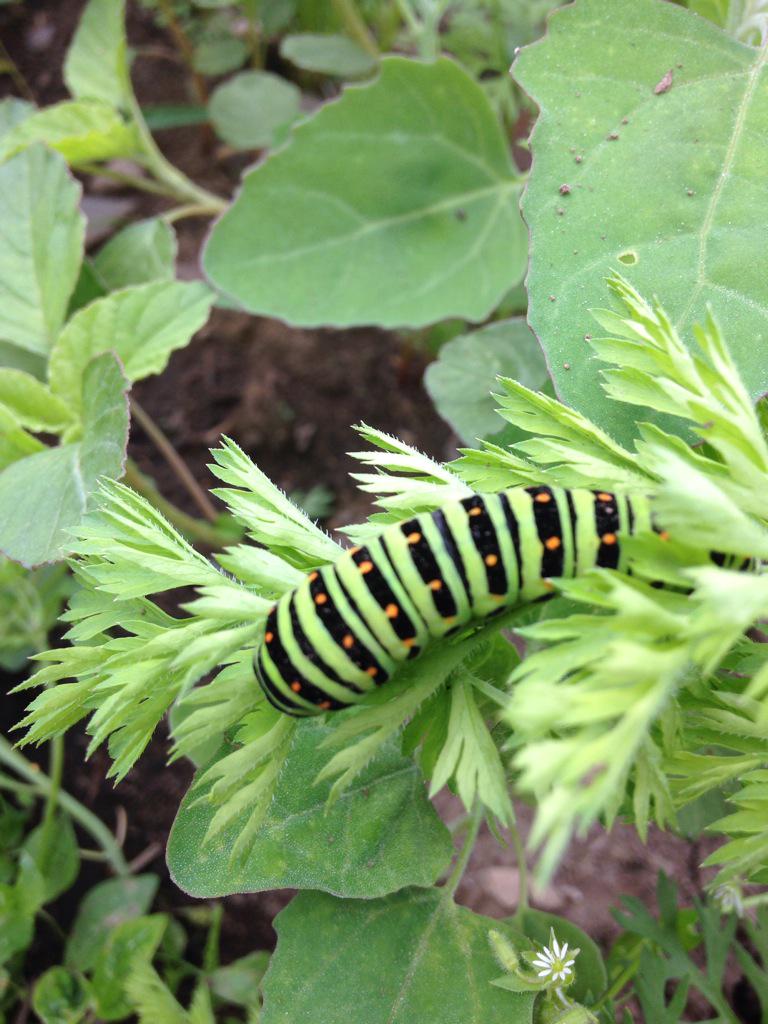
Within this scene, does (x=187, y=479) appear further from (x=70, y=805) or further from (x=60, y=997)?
(x=60, y=997)

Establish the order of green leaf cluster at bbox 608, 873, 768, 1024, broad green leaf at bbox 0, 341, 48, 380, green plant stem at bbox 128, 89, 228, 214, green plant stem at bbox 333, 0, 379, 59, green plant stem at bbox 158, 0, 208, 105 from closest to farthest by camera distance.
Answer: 1. green leaf cluster at bbox 608, 873, 768, 1024
2. broad green leaf at bbox 0, 341, 48, 380
3. green plant stem at bbox 128, 89, 228, 214
4. green plant stem at bbox 333, 0, 379, 59
5. green plant stem at bbox 158, 0, 208, 105

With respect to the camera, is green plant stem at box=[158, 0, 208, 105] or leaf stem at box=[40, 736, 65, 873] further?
green plant stem at box=[158, 0, 208, 105]

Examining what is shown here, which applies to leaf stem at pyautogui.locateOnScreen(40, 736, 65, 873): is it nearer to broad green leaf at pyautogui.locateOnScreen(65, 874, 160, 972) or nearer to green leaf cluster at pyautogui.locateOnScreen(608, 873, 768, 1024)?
broad green leaf at pyautogui.locateOnScreen(65, 874, 160, 972)

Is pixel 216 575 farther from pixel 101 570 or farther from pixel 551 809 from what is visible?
pixel 551 809

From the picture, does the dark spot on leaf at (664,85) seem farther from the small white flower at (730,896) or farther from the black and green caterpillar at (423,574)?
the small white flower at (730,896)

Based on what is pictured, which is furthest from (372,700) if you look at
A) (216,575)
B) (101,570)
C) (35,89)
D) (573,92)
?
(35,89)

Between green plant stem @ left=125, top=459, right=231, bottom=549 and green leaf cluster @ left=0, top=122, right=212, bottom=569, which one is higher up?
green leaf cluster @ left=0, top=122, right=212, bottom=569

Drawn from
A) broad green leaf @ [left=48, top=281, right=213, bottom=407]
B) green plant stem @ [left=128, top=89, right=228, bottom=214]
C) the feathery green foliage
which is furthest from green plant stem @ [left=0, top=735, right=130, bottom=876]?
green plant stem @ [left=128, top=89, right=228, bottom=214]
